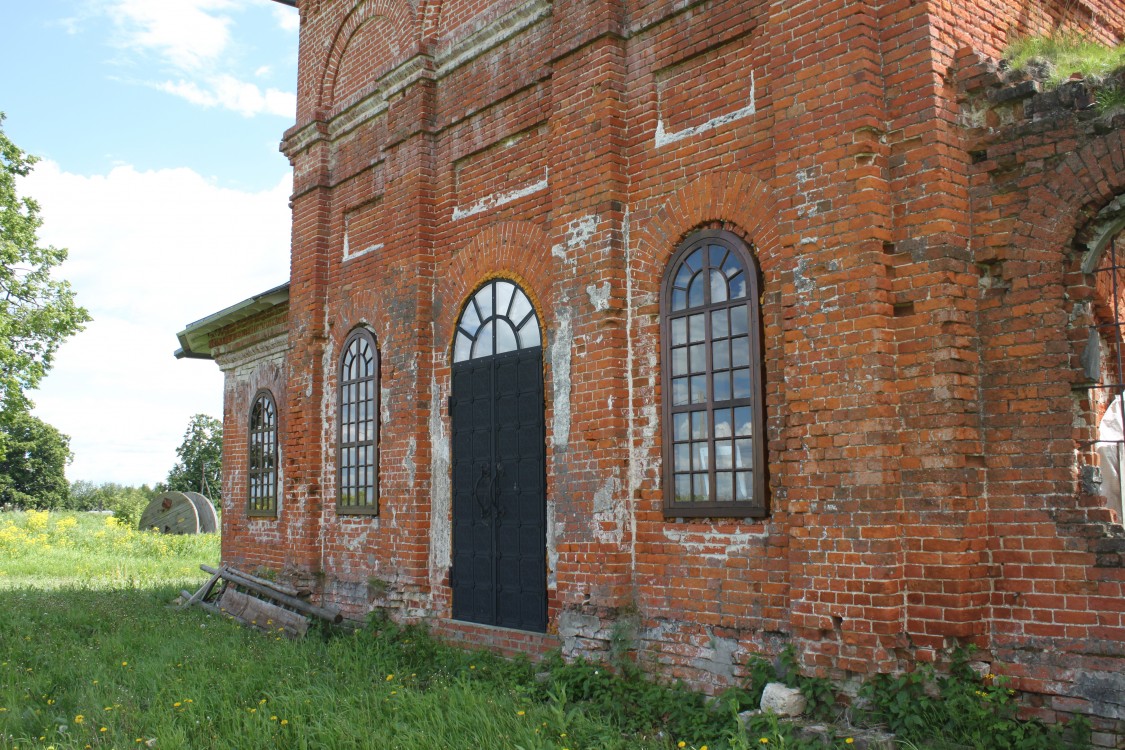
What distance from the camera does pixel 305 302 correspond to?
12.0 meters

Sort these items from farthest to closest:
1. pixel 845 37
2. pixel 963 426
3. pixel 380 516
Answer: pixel 380 516 < pixel 845 37 < pixel 963 426

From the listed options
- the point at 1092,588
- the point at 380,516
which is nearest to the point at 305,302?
the point at 380,516

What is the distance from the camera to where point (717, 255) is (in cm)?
692

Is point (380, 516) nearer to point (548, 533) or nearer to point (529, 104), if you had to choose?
point (548, 533)

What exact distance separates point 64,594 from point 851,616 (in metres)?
12.4

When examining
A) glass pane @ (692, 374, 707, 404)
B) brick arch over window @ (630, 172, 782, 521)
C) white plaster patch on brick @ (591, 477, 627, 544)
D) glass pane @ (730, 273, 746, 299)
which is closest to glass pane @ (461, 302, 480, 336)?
brick arch over window @ (630, 172, 782, 521)

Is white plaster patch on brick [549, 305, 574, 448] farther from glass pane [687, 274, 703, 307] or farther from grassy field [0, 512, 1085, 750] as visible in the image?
grassy field [0, 512, 1085, 750]

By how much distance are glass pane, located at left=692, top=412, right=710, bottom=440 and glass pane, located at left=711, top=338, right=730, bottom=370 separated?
0.38 m

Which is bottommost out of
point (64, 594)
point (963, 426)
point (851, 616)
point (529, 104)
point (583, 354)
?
point (64, 594)

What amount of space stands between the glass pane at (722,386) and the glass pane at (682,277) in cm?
80

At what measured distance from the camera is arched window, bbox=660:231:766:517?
21.4 feet

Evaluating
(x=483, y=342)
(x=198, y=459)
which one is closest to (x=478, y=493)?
(x=483, y=342)

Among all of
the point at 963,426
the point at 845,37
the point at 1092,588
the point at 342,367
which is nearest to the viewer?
the point at 1092,588

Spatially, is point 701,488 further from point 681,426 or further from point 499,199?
point 499,199
